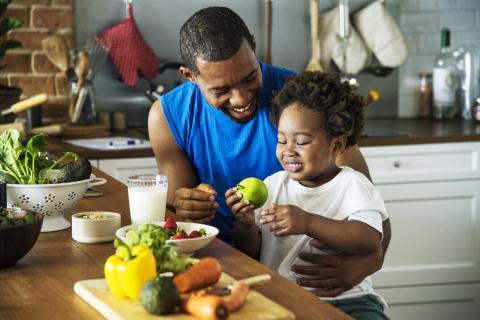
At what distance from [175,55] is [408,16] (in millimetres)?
1285

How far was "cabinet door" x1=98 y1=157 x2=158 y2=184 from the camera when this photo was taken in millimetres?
3846

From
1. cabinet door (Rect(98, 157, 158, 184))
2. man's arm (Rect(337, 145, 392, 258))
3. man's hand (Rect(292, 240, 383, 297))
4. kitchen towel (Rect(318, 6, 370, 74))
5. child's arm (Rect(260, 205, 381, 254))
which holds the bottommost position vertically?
man's hand (Rect(292, 240, 383, 297))

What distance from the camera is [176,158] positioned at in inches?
114

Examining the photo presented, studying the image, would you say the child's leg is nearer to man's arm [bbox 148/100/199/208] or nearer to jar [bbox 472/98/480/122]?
man's arm [bbox 148/100/199/208]

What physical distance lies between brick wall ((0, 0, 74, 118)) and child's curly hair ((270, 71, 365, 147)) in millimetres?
2044

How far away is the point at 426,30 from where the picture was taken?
16.1 ft

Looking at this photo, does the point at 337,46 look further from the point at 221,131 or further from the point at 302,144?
the point at 302,144

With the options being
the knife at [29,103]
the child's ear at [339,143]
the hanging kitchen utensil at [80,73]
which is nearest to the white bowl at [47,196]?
the child's ear at [339,143]

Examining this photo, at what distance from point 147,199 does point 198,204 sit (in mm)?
217

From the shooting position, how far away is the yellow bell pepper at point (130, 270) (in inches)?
61.2

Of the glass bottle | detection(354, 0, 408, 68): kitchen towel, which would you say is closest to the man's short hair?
detection(354, 0, 408, 68): kitchen towel

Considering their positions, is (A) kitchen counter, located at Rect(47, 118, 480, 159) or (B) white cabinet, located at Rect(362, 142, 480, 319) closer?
(A) kitchen counter, located at Rect(47, 118, 480, 159)

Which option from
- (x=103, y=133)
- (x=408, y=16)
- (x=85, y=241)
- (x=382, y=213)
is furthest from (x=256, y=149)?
(x=408, y=16)

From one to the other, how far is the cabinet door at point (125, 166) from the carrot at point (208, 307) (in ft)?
7.92
